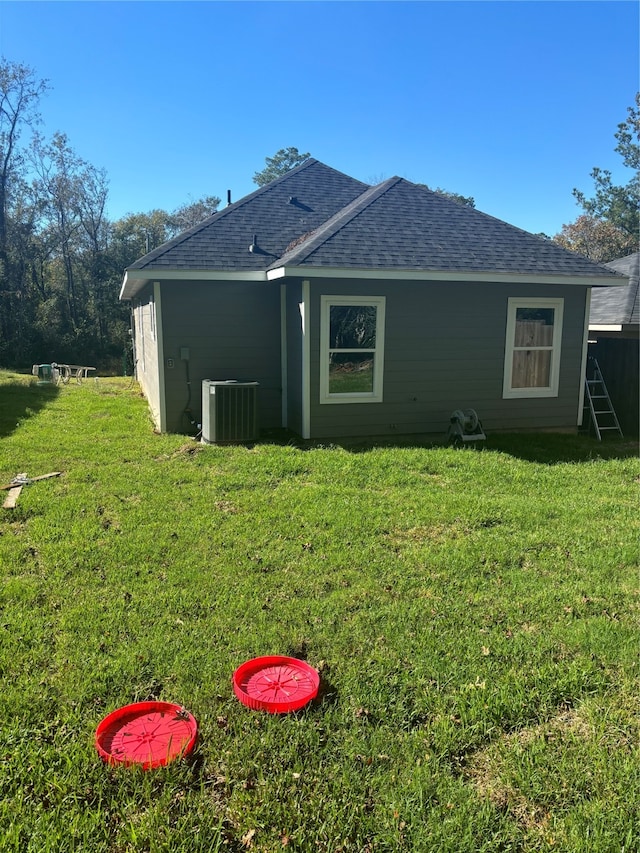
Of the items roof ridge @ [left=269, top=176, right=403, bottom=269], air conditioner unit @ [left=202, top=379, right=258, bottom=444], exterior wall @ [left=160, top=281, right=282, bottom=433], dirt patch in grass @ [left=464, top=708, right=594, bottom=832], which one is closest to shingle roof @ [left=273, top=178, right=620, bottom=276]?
roof ridge @ [left=269, top=176, right=403, bottom=269]

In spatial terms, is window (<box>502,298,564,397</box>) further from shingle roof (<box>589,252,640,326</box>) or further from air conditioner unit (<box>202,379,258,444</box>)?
air conditioner unit (<box>202,379,258,444</box>)

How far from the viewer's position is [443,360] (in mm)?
9281

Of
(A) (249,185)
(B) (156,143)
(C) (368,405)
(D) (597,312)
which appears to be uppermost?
(A) (249,185)

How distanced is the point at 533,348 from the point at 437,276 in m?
2.27

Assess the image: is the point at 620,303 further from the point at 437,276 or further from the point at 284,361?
the point at 284,361

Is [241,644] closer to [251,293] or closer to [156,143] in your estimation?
[251,293]

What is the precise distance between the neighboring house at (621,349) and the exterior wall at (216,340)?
6.13m

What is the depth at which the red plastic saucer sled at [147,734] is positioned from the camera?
2438 mm

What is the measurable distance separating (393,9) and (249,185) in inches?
1679

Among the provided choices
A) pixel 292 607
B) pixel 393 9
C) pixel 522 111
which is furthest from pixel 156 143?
pixel 292 607

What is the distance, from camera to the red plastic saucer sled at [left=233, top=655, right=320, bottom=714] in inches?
110

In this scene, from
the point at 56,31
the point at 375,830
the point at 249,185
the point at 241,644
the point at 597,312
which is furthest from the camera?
the point at 249,185

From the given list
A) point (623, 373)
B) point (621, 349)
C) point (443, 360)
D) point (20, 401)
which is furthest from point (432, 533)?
point (20, 401)

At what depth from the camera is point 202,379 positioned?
30.5 ft
